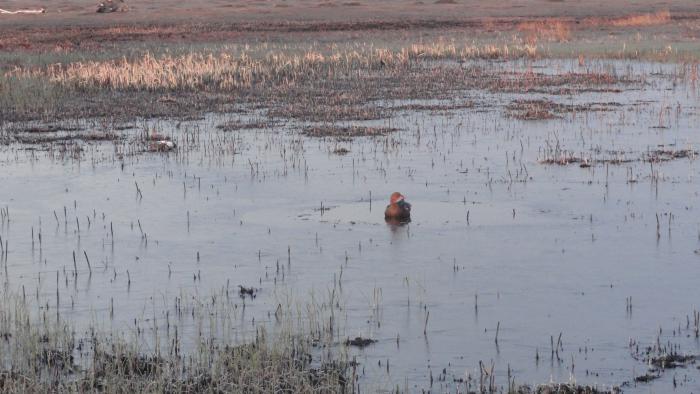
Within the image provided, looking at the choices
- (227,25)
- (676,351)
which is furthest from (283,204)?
(227,25)

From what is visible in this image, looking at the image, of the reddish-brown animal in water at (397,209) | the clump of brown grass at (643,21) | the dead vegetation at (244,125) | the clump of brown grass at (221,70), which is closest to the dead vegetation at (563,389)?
the reddish-brown animal in water at (397,209)

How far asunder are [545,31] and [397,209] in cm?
3821

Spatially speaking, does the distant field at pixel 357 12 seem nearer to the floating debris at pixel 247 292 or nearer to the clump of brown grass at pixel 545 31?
the clump of brown grass at pixel 545 31

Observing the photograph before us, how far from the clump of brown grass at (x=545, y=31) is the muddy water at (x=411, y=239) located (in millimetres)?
25581

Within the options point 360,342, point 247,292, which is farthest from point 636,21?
point 360,342

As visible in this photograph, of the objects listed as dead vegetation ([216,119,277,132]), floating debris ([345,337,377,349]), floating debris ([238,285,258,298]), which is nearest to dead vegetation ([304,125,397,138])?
dead vegetation ([216,119,277,132])

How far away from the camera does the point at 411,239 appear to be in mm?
11312

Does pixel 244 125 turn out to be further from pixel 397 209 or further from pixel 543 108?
pixel 397 209

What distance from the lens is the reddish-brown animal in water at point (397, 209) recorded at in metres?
11.9

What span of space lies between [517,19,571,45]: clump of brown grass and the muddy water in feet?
83.9

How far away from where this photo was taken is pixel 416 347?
7836mm

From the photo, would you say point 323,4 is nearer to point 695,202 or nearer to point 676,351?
point 695,202

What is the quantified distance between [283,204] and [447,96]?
12.2 meters

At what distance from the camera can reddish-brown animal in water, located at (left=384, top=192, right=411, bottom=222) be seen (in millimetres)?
11867
